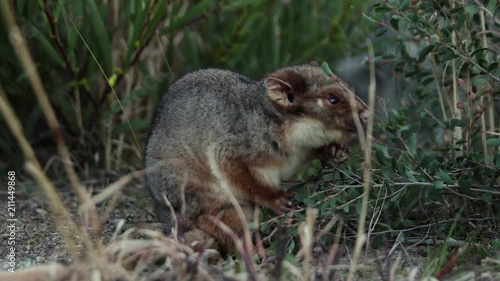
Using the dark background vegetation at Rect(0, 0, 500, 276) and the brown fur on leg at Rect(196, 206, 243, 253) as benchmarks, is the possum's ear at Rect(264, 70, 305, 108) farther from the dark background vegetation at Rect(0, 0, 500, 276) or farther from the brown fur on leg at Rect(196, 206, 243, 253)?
the brown fur on leg at Rect(196, 206, 243, 253)

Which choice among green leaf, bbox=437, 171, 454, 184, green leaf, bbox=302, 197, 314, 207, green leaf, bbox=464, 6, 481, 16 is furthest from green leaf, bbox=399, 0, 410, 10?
green leaf, bbox=302, 197, 314, 207

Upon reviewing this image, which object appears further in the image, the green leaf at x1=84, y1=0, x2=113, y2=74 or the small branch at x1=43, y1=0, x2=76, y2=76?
the green leaf at x1=84, y1=0, x2=113, y2=74

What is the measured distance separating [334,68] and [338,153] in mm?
1787

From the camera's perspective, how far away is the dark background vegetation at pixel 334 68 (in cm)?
448

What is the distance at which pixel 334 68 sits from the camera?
252 inches

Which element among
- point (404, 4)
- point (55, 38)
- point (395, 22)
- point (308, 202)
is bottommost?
point (308, 202)

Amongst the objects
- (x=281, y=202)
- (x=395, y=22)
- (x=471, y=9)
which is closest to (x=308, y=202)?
(x=281, y=202)

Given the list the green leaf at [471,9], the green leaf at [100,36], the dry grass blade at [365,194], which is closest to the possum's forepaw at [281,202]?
the dry grass blade at [365,194]

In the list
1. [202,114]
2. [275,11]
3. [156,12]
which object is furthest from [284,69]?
[275,11]

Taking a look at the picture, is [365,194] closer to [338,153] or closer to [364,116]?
[364,116]

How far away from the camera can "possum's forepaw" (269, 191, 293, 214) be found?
4590 mm

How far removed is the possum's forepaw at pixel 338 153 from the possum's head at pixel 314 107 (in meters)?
0.07

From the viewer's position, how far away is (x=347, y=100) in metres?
4.56

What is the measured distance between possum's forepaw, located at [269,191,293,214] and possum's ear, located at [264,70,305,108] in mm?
472
